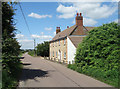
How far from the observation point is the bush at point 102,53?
393 inches

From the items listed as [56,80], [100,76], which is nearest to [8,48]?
[56,80]

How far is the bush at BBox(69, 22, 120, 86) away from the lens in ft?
32.7

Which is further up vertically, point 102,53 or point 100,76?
point 102,53

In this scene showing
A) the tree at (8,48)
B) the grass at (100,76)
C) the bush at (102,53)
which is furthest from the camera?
the bush at (102,53)

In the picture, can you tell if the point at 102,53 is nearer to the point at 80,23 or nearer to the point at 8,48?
the point at 8,48

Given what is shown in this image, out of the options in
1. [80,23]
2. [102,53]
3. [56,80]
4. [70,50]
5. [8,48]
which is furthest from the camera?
[80,23]

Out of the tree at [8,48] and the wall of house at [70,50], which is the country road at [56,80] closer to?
the tree at [8,48]

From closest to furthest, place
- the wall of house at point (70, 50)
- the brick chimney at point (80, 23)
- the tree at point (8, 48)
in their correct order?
the tree at point (8, 48)
the wall of house at point (70, 50)
the brick chimney at point (80, 23)

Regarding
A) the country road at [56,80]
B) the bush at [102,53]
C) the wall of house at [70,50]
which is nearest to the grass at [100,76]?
the bush at [102,53]

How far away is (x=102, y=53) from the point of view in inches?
442

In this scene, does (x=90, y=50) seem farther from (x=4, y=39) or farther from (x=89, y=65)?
(x=4, y=39)


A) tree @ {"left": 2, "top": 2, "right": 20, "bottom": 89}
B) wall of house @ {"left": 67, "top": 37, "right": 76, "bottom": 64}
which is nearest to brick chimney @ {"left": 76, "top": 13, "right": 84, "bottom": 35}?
wall of house @ {"left": 67, "top": 37, "right": 76, "bottom": 64}

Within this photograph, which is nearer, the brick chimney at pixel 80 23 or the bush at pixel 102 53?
the bush at pixel 102 53

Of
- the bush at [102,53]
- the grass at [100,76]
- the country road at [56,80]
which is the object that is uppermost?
the bush at [102,53]
